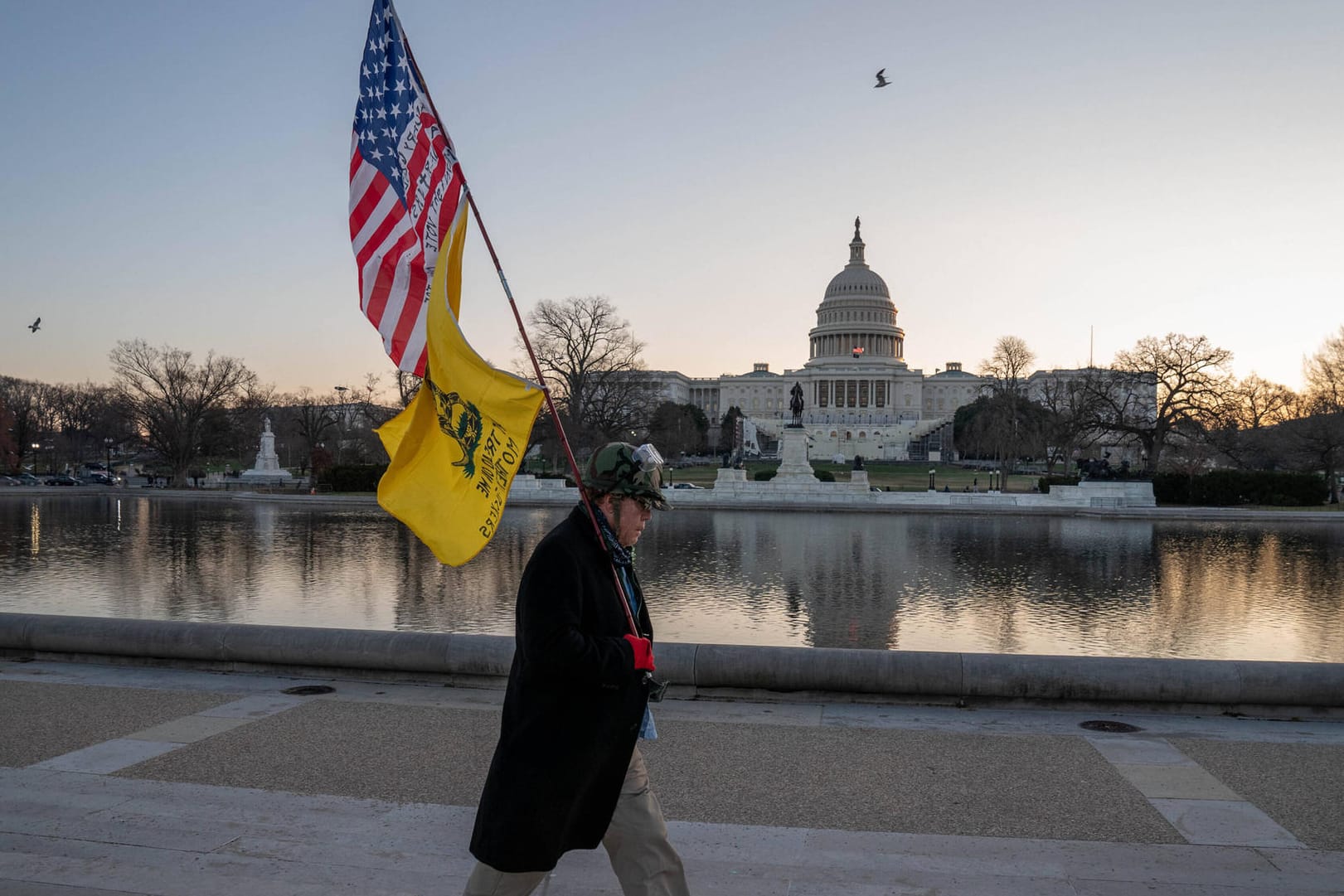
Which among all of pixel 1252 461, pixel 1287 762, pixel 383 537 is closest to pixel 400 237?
pixel 1287 762

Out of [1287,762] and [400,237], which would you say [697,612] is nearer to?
[1287,762]

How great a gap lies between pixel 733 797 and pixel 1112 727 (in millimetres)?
3294

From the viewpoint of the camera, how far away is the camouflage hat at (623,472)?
362cm

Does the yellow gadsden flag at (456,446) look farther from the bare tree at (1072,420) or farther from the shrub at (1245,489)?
the bare tree at (1072,420)

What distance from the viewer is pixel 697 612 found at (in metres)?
14.5

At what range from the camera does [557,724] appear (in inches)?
130

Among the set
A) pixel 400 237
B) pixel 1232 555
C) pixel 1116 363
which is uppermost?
pixel 1116 363

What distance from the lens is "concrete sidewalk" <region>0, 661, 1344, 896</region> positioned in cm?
457

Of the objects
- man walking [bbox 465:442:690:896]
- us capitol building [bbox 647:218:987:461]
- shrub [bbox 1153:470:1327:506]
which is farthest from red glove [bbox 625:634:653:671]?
us capitol building [bbox 647:218:987:461]

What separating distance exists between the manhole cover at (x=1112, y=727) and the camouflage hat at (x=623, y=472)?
5101 mm

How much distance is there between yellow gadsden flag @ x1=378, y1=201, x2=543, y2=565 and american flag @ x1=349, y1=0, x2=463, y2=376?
0.61 m

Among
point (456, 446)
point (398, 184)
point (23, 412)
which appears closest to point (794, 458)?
point (398, 184)

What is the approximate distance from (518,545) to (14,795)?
19.3 metres

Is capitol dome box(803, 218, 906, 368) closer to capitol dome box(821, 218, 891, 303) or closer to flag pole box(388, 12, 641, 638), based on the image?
capitol dome box(821, 218, 891, 303)
